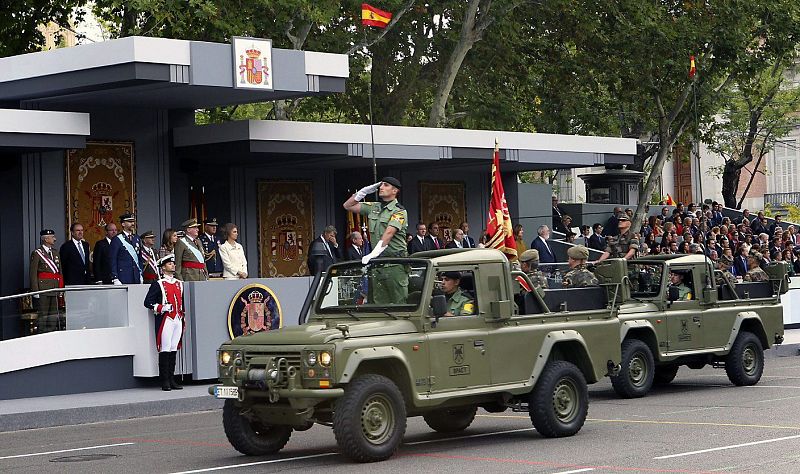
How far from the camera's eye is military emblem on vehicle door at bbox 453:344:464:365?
12.9 metres

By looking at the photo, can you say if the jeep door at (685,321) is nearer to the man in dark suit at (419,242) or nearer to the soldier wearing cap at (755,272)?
the soldier wearing cap at (755,272)

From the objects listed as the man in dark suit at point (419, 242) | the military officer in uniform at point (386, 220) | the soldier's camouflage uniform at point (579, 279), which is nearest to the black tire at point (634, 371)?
the soldier's camouflage uniform at point (579, 279)

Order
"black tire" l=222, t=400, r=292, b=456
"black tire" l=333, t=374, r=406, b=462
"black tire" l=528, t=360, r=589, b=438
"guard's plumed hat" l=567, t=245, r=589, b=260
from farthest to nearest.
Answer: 1. "guard's plumed hat" l=567, t=245, r=589, b=260
2. "black tire" l=528, t=360, r=589, b=438
3. "black tire" l=222, t=400, r=292, b=456
4. "black tire" l=333, t=374, r=406, b=462

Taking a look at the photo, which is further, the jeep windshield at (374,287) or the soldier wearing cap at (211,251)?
the soldier wearing cap at (211,251)

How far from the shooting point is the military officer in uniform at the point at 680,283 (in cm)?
1912

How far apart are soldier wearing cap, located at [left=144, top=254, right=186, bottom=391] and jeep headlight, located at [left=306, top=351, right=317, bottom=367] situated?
330 inches

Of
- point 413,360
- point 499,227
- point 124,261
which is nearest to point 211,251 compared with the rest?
point 124,261

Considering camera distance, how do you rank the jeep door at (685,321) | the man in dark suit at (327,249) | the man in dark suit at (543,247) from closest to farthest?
the jeep door at (685,321)
the man in dark suit at (327,249)
the man in dark suit at (543,247)

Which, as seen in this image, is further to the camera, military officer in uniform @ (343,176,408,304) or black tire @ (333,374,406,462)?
military officer in uniform @ (343,176,408,304)

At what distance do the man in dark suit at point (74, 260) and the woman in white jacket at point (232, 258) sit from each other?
2.22 metres

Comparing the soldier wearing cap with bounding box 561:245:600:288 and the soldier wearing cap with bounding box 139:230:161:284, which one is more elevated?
the soldier wearing cap with bounding box 139:230:161:284

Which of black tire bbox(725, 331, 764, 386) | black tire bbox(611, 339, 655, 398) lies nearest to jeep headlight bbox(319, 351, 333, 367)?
black tire bbox(611, 339, 655, 398)

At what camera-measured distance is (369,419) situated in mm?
12086

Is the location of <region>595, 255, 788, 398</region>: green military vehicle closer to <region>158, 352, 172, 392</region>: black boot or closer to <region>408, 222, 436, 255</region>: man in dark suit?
<region>158, 352, 172, 392</region>: black boot
